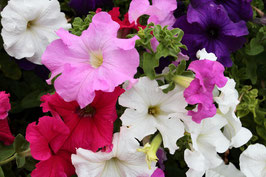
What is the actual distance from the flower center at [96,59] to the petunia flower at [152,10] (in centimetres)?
14

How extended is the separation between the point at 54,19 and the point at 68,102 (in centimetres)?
32

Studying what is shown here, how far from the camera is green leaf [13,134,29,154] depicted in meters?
0.79

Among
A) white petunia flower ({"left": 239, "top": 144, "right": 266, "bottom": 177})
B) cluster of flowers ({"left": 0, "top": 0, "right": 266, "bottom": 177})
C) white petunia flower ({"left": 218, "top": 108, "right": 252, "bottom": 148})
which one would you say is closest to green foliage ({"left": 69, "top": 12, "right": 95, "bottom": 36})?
cluster of flowers ({"left": 0, "top": 0, "right": 266, "bottom": 177})

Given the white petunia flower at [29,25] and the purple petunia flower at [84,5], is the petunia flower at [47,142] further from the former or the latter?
the purple petunia flower at [84,5]

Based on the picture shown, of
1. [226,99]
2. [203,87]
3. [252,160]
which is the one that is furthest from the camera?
[252,160]

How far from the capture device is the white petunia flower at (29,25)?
903 mm

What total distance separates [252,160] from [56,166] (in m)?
0.52

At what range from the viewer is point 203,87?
67 cm

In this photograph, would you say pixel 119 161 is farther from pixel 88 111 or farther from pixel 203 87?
pixel 203 87

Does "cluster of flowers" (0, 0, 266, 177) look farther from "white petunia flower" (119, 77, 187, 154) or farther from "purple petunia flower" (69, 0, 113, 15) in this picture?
"purple petunia flower" (69, 0, 113, 15)

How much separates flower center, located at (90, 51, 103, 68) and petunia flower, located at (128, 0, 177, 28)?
0.46ft

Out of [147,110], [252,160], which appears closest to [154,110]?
[147,110]

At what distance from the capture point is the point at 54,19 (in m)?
0.97

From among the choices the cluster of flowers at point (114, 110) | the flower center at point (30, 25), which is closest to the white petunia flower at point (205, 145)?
the cluster of flowers at point (114, 110)
